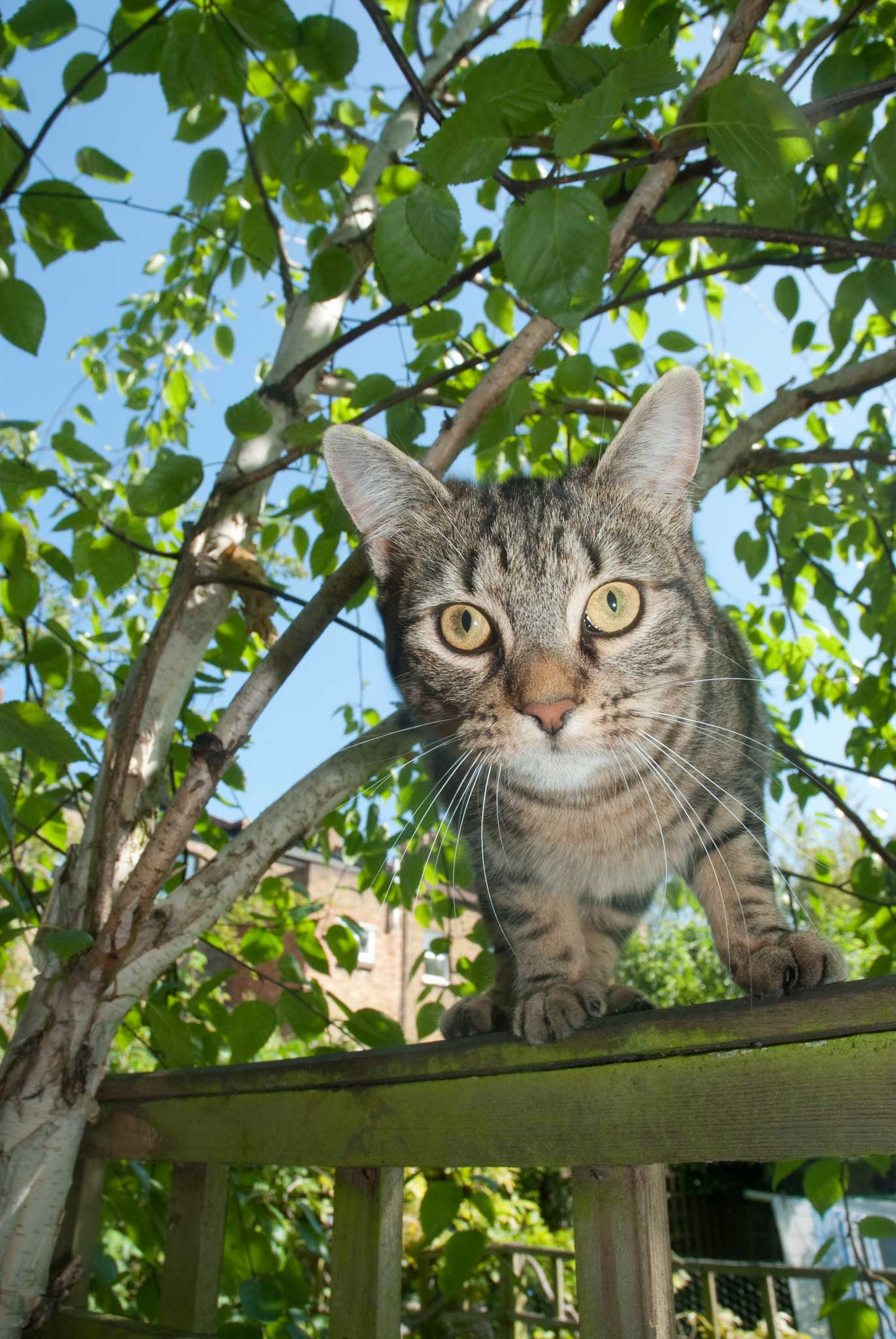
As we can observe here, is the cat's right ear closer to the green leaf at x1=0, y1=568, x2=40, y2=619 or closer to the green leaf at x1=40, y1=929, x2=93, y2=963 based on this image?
the green leaf at x1=0, y1=568, x2=40, y2=619

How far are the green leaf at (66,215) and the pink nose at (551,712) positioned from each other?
1.10 metres

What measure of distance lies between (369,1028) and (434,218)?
151cm

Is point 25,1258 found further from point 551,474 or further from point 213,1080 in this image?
point 551,474

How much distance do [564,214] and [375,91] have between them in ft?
9.00

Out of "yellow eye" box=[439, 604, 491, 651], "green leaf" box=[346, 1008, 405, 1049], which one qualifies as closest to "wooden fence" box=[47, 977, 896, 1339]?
"green leaf" box=[346, 1008, 405, 1049]

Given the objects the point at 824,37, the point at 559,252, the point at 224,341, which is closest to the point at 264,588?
the point at 559,252

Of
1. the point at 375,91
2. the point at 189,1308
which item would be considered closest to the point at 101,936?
the point at 189,1308

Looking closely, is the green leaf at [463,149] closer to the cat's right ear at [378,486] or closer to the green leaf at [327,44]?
the cat's right ear at [378,486]

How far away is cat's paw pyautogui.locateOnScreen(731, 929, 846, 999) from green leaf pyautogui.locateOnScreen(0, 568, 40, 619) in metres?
1.53

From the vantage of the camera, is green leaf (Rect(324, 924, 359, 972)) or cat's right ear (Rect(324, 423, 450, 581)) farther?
green leaf (Rect(324, 924, 359, 972))

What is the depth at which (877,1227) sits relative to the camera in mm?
1876

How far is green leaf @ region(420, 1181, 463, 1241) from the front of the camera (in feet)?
5.64

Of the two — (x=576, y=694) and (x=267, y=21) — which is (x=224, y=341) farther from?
(x=576, y=694)

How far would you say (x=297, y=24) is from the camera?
5.83 ft
